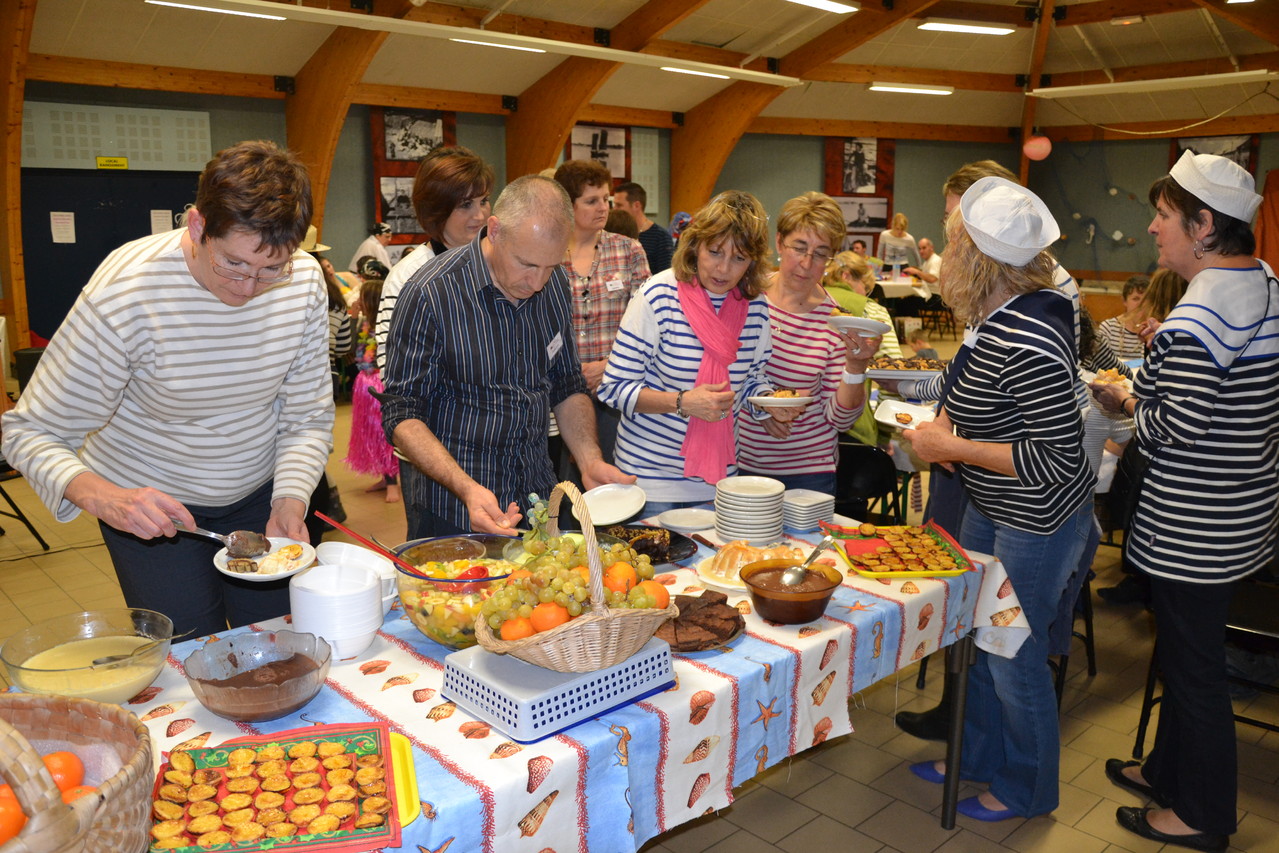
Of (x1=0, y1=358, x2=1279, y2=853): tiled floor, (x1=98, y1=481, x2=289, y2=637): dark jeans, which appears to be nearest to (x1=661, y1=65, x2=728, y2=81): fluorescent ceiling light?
(x1=0, y1=358, x2=1279, y2=853): tiled floor

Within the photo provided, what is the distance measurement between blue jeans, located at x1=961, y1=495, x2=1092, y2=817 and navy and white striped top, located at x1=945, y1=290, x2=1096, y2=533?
0.24 ft

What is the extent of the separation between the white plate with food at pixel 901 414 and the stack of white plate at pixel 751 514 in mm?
1174

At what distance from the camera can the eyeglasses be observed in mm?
2949

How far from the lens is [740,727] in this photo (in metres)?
1.71

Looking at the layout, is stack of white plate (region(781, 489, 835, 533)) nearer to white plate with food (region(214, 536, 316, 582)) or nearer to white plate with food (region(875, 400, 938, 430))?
white plate with food (region(875, 400, 938, 430))

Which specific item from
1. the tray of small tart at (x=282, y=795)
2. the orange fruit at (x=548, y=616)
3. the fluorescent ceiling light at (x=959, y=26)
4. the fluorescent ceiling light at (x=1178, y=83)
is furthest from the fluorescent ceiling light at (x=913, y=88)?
the tray of small tart at (x=282, y=795)

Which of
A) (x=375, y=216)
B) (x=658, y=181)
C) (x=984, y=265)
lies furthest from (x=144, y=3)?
(x=984, y=265)

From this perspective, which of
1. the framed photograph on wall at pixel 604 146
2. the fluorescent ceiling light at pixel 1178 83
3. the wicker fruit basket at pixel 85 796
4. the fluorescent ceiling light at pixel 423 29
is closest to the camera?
the wicker fruit basket at pixel 85 796

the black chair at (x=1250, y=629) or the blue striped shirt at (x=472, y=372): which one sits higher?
the blue striped shirt at (x=472, y=372)

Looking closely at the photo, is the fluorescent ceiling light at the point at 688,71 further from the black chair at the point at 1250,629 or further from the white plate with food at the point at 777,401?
the black chair at the point at 1250,629

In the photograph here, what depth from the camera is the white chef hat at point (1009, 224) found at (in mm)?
2182

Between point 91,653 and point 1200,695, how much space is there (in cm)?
248

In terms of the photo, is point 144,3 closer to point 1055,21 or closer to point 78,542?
point 78,542

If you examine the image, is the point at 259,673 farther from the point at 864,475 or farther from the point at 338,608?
the point at 864,475
